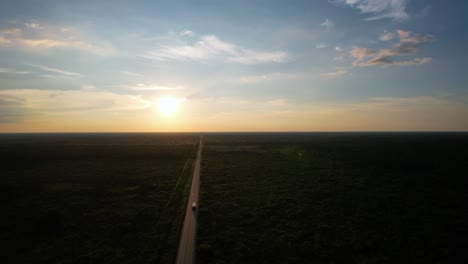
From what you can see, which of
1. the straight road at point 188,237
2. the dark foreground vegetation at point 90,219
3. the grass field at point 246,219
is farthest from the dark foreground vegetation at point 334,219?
the dark foreground vegetation at point 90,219

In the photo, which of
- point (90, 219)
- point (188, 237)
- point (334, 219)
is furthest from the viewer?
point (90, 219)

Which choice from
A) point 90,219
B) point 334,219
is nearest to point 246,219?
point 334,219

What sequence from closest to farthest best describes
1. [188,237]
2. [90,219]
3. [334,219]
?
[188,237], [334,219], [90,219]

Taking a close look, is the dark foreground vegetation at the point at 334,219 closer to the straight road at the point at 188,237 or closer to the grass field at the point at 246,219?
the grass field at the point at 246,219

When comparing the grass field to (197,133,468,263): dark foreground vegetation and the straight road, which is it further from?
the straight road

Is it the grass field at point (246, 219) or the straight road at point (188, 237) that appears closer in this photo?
the straight road at point (188, 237)

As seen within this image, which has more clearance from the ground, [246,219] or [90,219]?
[246,219]

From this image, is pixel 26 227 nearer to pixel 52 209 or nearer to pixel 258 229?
pixel 52 209

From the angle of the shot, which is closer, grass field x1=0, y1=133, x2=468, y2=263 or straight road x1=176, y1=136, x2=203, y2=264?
straight road x1=176, y1=136, x2=203, y2=264

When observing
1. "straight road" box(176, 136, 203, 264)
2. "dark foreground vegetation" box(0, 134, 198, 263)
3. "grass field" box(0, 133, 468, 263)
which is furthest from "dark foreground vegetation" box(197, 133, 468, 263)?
"dark foreground vegetation" box(0, 134, 198, 263)

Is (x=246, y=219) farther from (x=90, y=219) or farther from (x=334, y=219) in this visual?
(x=90, y=219)

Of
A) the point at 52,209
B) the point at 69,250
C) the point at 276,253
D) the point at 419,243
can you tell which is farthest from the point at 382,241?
the point at 52,209
